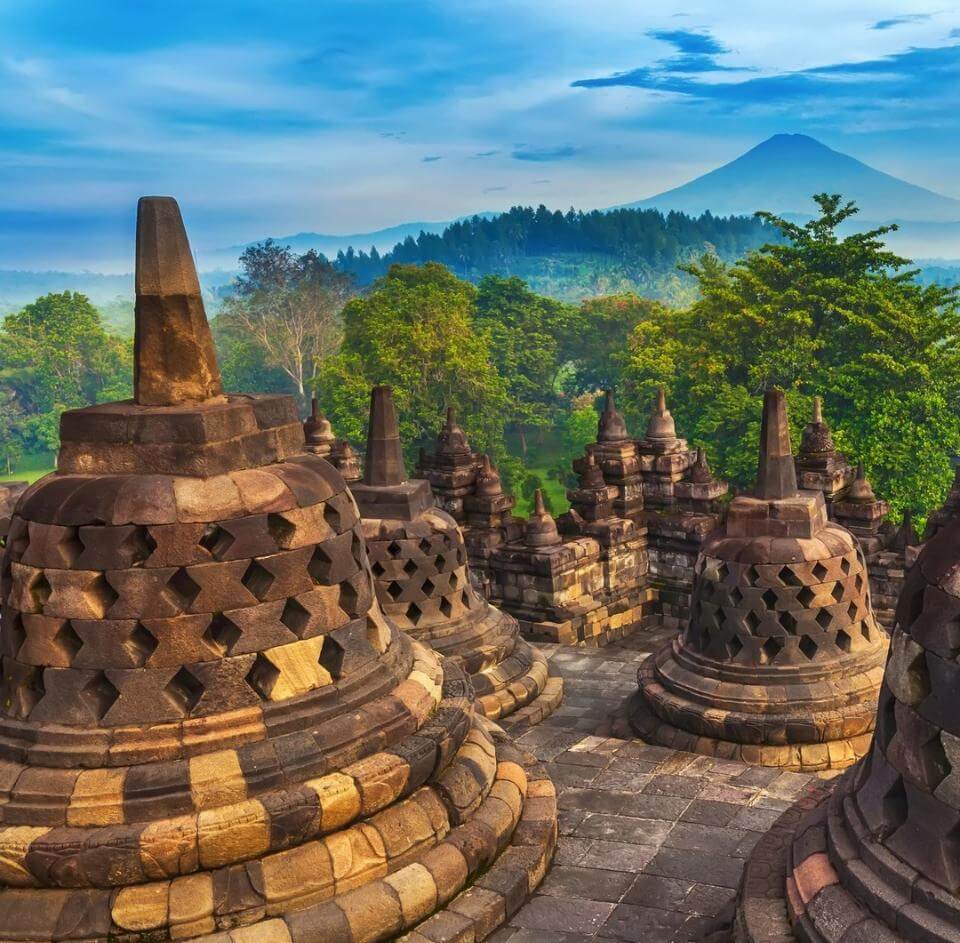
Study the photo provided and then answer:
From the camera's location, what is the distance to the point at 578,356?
62.1m

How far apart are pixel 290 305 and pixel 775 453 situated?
175ft

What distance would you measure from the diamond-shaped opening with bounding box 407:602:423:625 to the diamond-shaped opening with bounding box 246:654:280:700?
199 inches

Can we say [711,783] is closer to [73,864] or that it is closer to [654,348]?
[73,864]

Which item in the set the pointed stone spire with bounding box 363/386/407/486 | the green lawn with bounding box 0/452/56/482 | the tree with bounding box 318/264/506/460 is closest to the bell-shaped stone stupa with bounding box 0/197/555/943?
the pointed stone spire with bounding box 363/386/407/486

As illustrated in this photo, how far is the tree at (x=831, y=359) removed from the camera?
31.3 m

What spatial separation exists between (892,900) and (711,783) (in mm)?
3630

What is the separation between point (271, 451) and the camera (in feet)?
17.3

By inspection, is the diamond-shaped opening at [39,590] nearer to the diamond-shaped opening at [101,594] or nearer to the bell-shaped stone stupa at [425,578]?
the diamond-shaped opening at [101,594]

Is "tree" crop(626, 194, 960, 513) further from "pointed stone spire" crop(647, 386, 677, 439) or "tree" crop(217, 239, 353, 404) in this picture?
"tree" crop(217, 239, 353, 404)

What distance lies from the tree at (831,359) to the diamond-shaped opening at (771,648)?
23.4 m

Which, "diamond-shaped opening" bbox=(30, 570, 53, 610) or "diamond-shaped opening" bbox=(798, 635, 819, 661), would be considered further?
"diamond-shaped opening" bbox=(798, 635, 819, 661)

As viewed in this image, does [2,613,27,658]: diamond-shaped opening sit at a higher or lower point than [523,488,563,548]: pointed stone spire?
higher

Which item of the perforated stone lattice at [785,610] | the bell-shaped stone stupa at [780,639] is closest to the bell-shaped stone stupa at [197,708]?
the bell-shaped stone stupa at [780,639]

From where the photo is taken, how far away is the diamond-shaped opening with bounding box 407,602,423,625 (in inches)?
392
